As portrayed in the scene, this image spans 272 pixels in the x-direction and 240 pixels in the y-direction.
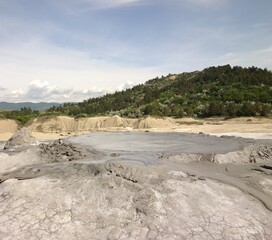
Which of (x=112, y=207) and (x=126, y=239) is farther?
(x=112, y=207)

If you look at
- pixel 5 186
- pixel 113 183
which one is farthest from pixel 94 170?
pixel 5 186

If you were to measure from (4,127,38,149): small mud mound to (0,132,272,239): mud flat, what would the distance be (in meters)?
7.47

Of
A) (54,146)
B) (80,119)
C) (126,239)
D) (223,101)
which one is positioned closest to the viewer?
(126,239)

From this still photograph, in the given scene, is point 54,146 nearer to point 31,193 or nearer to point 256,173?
point 31,193

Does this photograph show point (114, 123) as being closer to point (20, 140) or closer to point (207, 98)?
point (207, 98)

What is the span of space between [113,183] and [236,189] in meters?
3.02

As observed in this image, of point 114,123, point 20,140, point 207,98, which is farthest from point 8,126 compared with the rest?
point 207,98

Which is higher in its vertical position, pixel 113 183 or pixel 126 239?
pixel 113 183

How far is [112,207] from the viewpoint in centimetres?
710

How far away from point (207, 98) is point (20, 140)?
3309cm

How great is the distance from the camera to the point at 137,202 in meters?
7.20

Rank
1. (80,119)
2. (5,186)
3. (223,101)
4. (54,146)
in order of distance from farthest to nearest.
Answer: (223,101), (80,119), (54,146), (5,186)

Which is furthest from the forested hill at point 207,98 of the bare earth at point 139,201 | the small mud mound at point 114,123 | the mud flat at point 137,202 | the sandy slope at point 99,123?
the mud flat at point 137,202

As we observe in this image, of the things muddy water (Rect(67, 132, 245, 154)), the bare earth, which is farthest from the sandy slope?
the bare earth
